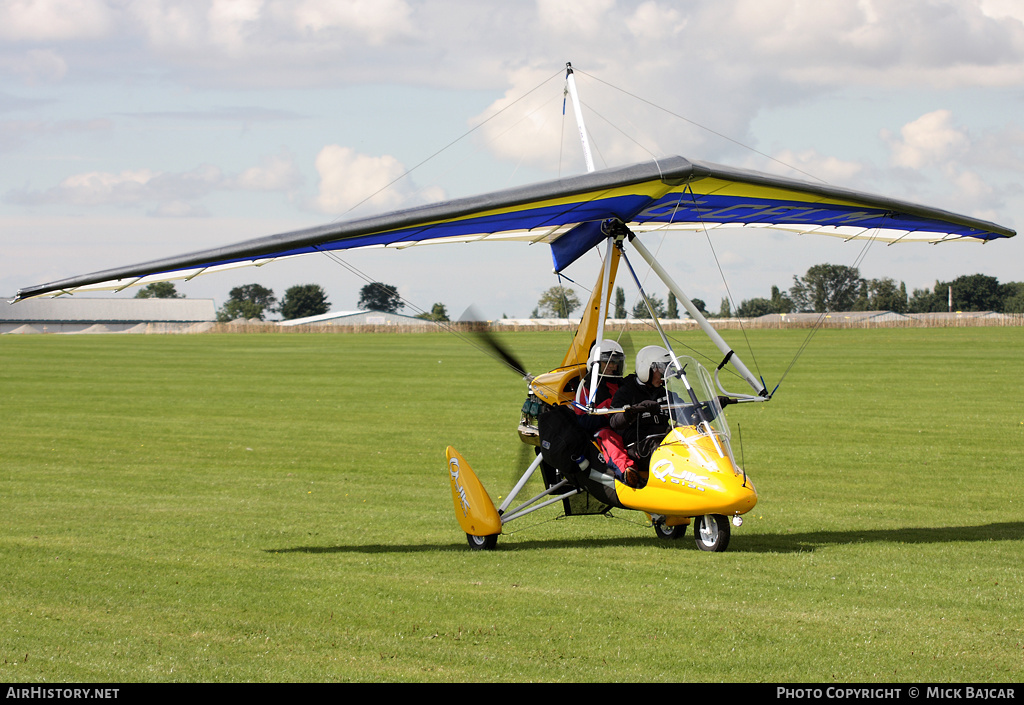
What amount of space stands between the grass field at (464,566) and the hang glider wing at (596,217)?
2.63 m

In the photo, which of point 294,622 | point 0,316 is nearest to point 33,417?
point 294,622

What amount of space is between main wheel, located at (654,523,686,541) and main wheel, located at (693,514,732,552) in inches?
21.1

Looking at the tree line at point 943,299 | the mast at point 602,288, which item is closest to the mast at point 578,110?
the mast at point 602,288

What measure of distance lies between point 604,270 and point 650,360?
1072mm

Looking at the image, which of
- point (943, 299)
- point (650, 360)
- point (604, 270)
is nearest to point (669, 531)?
point (650, 360)

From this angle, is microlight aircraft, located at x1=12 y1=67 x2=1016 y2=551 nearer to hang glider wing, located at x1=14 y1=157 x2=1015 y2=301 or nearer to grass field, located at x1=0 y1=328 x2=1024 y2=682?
hang glider wing, located at x1=14 y1=157 x2=1015 y2=301

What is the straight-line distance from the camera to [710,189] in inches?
353

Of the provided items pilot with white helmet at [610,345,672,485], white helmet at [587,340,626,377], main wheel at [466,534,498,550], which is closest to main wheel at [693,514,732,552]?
pilot with white helmet at [610,345,672,485]

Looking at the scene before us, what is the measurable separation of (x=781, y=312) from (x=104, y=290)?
11203 centimetres

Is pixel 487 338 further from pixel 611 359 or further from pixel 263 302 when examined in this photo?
pixel 263 302

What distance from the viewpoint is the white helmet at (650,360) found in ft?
28.0

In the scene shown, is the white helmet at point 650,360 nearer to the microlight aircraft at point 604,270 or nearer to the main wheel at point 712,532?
the microlight aircraft at point 604,270

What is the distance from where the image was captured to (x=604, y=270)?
9180 mm

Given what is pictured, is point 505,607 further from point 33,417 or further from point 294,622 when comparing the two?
point 33,417
